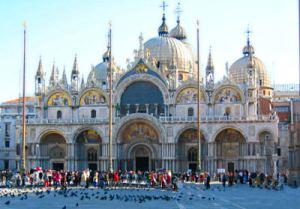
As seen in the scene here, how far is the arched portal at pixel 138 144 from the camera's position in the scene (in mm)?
65375

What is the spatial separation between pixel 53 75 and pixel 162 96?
14.1 meters

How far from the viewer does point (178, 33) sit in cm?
8662

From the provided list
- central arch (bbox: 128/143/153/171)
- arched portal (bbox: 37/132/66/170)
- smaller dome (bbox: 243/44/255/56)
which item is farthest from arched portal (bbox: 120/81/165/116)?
smaller dome (bbox: 243/44/255/56)

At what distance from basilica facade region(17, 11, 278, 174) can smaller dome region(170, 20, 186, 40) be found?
17.4 m

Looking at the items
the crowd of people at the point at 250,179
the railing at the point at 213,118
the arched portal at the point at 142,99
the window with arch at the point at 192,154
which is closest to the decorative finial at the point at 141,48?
the arched portal at the point at 142,99

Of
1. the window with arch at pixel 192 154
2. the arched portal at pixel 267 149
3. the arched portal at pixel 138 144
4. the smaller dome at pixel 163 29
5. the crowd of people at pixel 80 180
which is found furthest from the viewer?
the smaller dome at pixel 163 29

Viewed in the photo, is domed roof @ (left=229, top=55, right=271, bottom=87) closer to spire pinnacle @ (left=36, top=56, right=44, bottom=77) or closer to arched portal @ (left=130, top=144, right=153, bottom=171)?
arched portal @ (left=130, top=144, right=153, bottom=171)

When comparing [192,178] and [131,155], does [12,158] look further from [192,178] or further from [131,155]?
[192,178]

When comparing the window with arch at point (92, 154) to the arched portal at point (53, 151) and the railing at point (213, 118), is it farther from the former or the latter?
the railing at point (213, 118)

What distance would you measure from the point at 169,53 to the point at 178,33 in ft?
40.5

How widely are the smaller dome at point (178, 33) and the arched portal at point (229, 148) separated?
25.7 m

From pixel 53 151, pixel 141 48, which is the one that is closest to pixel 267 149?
pixel 141 48

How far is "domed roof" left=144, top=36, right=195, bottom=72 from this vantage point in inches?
2938

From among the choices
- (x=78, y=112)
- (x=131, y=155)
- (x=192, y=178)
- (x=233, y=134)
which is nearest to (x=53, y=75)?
(x=78, y=112)
